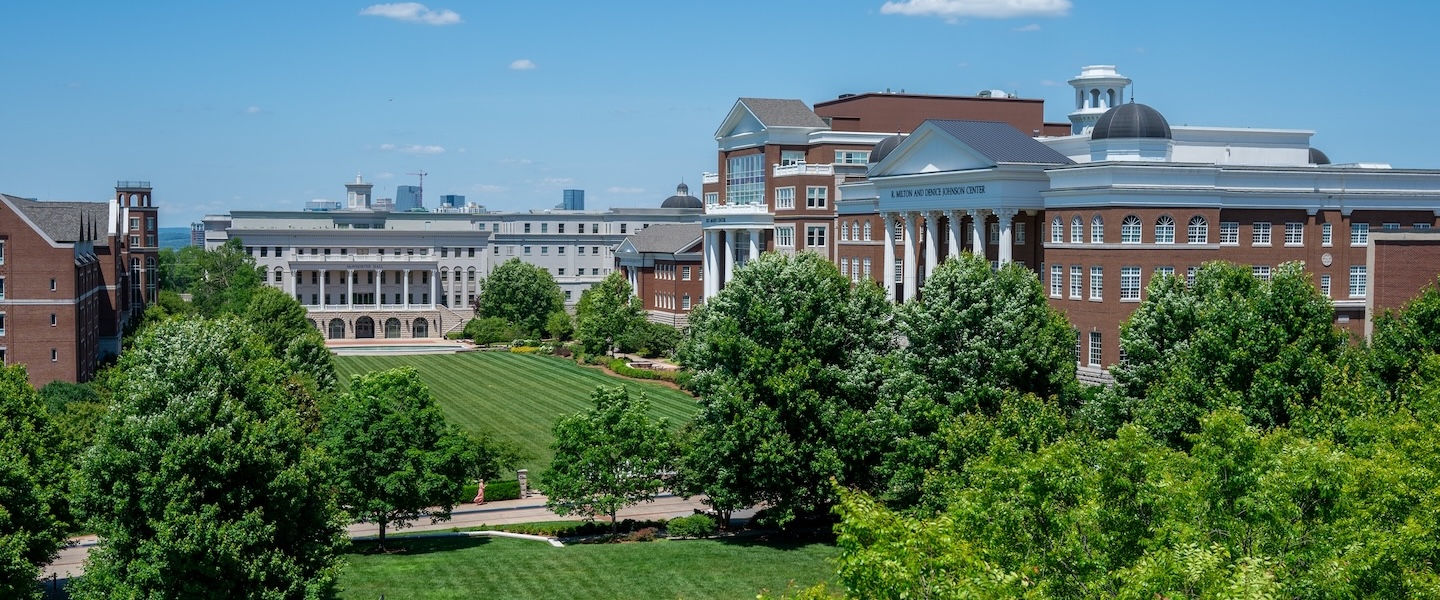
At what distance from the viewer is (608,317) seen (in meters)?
113

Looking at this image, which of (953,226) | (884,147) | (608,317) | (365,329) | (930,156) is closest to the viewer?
(953,226)

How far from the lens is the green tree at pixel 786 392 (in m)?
47.0

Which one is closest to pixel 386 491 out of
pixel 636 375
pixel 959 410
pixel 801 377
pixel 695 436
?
pixel 695 436

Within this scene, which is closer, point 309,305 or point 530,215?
point 309,305

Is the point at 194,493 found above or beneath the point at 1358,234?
beneath

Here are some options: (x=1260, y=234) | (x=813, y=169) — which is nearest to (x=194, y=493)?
(x=1260, y=234)

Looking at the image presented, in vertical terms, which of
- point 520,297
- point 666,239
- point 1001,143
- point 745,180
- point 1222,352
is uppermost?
point 745,180

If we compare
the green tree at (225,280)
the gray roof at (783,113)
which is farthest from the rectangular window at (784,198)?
the green tree at (225,280)

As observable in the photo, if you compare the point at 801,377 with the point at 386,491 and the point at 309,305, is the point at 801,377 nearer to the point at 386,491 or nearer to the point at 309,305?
the point at 386,491

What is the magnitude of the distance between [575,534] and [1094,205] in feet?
101

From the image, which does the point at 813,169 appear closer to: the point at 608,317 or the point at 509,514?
the point at 608,317

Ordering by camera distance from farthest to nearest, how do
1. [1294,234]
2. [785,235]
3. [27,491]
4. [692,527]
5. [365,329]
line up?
[365,329], [785,235], [1294,234], [692,527], [27,491]

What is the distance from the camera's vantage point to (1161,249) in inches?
2544

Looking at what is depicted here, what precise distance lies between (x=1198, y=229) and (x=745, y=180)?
4869 cm
